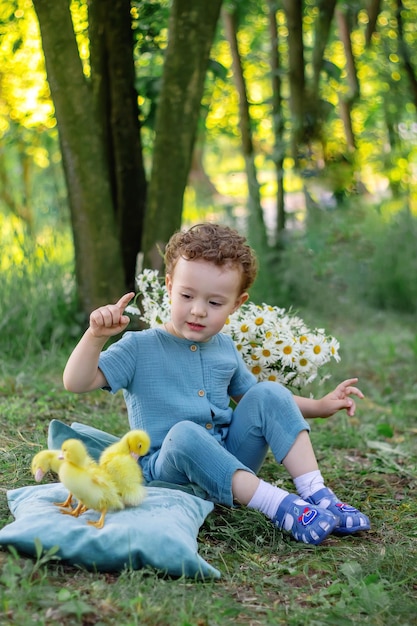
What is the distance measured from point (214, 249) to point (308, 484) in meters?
0.83

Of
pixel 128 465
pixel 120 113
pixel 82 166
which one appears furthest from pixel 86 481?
pixel 120 113

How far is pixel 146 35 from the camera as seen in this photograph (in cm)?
538

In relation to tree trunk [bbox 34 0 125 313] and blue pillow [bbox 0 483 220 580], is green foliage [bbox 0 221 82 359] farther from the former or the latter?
blue pillow [bbox 0 483 220 580]

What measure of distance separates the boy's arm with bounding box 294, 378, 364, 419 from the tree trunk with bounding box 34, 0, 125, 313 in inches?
83.5

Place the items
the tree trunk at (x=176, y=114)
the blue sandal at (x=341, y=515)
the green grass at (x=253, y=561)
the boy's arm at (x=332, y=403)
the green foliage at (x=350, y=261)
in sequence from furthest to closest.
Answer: the green foliage at (x=350, y=261)
the tree trunk at (x=176, y=114)
the boy's arm at (x=332, y=403)
the blue sandal at (x=341, y=515)
the green grass at (x=253, y=561)

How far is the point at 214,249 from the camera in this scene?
9.02 ft

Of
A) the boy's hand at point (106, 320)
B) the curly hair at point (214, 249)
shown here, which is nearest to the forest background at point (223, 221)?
the boy's hand at point (106, 320)

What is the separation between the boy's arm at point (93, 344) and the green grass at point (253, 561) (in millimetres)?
462

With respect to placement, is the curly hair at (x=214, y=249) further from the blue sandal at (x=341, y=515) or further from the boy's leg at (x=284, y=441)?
the blue sandal at (x=341, y=515)

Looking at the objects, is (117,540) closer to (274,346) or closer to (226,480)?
(226,480)

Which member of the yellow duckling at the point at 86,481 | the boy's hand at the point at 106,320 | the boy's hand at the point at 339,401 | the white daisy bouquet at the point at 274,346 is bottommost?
the yellow duckling at the point at 86,481

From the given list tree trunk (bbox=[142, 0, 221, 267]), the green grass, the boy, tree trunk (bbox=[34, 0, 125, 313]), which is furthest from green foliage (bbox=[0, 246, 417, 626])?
tree trunk (bbox=[142, 0, 221, 267])

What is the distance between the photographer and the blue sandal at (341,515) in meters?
2.71

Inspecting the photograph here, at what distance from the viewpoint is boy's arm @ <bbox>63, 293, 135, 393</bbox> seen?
254cm
